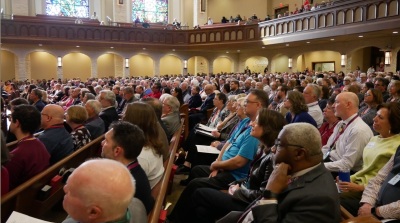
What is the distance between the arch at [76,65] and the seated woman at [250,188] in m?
21.4

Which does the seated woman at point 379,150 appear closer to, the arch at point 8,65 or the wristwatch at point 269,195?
the wristwatch at point 269,195

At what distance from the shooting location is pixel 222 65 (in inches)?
1043

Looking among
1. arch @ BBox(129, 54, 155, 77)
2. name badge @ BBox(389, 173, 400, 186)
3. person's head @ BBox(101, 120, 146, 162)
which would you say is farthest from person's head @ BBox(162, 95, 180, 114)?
arch @ BBox(129, 54, 155, 77)

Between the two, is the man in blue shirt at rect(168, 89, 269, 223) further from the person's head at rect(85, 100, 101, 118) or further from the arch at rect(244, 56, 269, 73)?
the arch at rect(244, 56, 269, 73)

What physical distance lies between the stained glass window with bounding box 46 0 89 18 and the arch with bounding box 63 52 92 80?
8.35 ft

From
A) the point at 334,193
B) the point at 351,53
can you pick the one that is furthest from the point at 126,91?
the point at 351,53

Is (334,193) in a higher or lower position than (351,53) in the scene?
lower

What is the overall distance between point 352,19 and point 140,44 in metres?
11.9

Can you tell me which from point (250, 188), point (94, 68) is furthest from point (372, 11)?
point (94, 68)

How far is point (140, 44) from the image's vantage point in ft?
69.1

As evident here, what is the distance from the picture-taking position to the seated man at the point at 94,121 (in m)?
4.95

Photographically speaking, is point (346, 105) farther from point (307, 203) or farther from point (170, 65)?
point (170, 65)

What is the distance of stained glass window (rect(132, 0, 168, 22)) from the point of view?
24703 millimetres

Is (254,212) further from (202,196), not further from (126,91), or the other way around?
(126,91)
